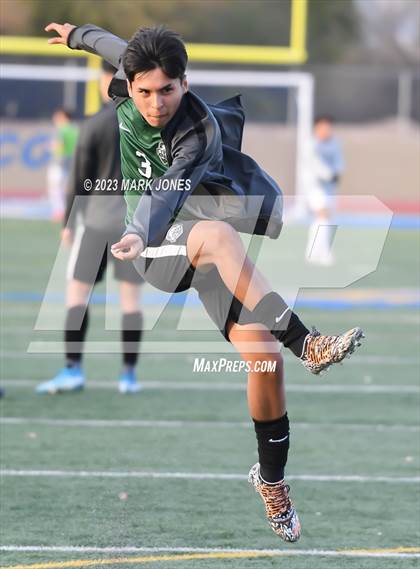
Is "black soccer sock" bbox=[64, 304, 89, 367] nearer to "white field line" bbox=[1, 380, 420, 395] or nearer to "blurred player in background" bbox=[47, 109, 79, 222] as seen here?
"white field line" bbox=[1, 380, 420, 395]

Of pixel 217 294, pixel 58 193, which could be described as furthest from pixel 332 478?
pixel 58 193

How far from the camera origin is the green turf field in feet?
18.7

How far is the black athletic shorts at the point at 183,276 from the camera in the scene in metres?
4.96

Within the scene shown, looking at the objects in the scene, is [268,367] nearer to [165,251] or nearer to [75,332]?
[165,251]

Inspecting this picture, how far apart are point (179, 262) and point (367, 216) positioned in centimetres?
2135

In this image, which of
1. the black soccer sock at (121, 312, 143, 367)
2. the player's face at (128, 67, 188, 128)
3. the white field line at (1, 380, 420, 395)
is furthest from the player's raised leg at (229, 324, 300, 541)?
the white field line at (1, 380, 420, 395)

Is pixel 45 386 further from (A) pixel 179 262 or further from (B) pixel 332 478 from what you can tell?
(A) pixel 179 262

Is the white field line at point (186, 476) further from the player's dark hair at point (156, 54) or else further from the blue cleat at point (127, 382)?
the player's dark hair at point (156, 54)

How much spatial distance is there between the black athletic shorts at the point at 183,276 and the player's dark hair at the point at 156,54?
62cm

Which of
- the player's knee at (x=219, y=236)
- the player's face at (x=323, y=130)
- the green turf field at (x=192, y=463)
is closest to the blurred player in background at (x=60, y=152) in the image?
the player's face at (x=323, y=130)

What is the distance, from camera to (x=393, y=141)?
94.8 ft

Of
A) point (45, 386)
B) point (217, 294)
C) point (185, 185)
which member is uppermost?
point (185, 185)

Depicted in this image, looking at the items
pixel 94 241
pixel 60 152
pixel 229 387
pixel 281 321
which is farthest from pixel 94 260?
pixel 60 152

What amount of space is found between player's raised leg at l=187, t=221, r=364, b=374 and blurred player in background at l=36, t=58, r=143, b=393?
3418mm
